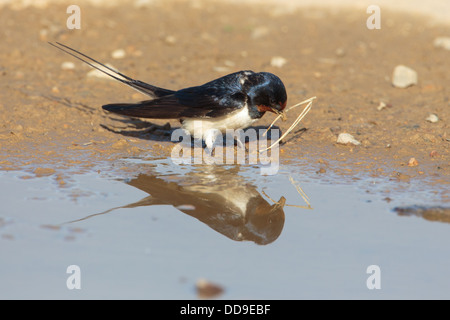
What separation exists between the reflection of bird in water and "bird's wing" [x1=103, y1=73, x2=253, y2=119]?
47cm

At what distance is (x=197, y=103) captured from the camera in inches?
199

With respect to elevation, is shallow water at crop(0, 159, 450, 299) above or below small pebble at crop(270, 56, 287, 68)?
below

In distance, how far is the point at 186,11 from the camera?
10.4 m

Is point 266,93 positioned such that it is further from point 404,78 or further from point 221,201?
point 404,78

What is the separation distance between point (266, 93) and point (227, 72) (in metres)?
2.66

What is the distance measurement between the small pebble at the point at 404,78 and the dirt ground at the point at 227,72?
3.2 inches

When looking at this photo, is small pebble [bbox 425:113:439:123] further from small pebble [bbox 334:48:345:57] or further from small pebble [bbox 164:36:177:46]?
small pebble [bbox 164:36:177:46]

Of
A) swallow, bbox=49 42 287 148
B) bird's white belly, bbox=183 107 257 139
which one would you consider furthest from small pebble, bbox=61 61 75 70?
bird's white belly, bbox=183 107 257 139

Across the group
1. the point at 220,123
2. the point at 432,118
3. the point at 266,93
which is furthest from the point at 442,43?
the point at 220,123

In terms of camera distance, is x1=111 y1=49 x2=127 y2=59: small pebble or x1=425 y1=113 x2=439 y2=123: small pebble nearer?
x1=425 y1=113 x2=439 y2=123: small pebble

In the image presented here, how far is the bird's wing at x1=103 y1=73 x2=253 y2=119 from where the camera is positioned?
495 cm

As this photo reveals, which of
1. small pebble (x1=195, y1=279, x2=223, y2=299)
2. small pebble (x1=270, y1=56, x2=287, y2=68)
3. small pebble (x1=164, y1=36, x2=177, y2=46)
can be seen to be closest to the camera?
small pebble (x1=195, y1=279, x2=223, y2=299)

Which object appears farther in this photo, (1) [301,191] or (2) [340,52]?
(2) [340,52]
